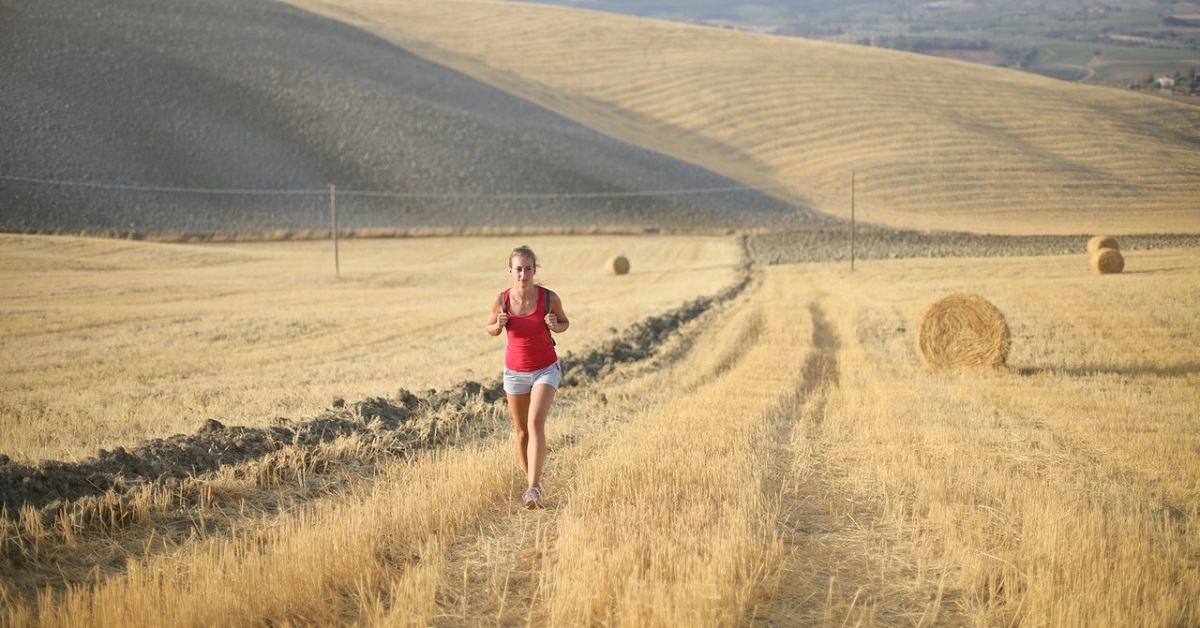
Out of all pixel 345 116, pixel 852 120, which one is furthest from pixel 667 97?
pixel 345 116

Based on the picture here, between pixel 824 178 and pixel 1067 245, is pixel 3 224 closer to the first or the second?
pixel 1067 245

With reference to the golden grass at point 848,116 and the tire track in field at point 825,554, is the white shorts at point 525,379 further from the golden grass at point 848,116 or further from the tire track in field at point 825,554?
the golden grass at point 848,116

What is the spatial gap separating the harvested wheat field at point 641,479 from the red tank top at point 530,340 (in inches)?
41.9

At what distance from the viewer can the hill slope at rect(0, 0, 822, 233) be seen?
50.8m

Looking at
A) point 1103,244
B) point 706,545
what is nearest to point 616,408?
point 706,545

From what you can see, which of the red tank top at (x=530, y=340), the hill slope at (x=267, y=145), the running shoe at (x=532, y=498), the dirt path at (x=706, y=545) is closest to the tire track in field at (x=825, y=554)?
the dirt path at (x=706, y=545)

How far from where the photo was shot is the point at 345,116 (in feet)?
211

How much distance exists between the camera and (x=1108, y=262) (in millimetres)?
22984

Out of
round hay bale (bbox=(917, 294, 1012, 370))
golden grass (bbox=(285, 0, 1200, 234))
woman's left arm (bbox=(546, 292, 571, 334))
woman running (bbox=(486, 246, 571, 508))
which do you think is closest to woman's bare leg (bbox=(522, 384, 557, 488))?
woman running (bbox=(486, 246, 571, 508))

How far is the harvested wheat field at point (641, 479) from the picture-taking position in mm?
5328

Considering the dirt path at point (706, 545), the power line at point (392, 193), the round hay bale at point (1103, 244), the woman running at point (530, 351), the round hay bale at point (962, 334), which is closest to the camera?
the dirt path at point (706, 545)

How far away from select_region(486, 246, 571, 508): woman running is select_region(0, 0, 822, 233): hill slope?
44727 mm

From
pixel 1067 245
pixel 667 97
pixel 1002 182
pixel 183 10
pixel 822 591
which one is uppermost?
pixel 183 10

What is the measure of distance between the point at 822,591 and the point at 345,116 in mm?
63461
